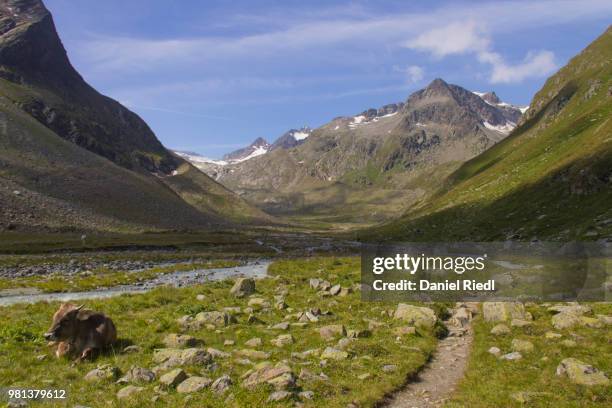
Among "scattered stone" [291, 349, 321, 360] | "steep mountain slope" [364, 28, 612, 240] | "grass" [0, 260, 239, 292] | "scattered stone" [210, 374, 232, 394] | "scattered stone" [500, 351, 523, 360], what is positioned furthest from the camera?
"steep mountain slope" [364, 28, 612, 240]

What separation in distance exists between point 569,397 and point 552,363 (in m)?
2.97

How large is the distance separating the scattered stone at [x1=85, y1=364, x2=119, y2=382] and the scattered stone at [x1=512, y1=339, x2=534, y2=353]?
15.7 metres

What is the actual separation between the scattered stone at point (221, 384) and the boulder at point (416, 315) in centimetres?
1140

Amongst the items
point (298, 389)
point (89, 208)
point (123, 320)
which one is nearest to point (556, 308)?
point (298, 389)

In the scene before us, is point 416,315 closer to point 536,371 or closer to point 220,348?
point 536,371

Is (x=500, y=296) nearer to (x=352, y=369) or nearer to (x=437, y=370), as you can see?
(x=437, y=370)

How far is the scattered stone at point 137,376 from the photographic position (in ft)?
50.8

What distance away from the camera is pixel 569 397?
13828 millimetres

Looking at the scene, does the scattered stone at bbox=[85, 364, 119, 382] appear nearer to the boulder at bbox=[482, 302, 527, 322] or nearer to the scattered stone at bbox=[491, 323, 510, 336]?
the scattered stone at bbox=[491, 323, 510, 336]

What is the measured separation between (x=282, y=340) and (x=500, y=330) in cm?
1029

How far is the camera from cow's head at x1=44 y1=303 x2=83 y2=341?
18.6 metres

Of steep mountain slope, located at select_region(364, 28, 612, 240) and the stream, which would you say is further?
steep mountain slope, located at select_region(364, 28, 612, 240)

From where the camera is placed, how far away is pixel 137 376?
1564 cm

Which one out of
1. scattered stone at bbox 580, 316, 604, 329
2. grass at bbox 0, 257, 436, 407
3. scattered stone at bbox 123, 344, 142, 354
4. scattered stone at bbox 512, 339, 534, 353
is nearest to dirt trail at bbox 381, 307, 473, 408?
grass at bbox 0, 257, 436, 407
